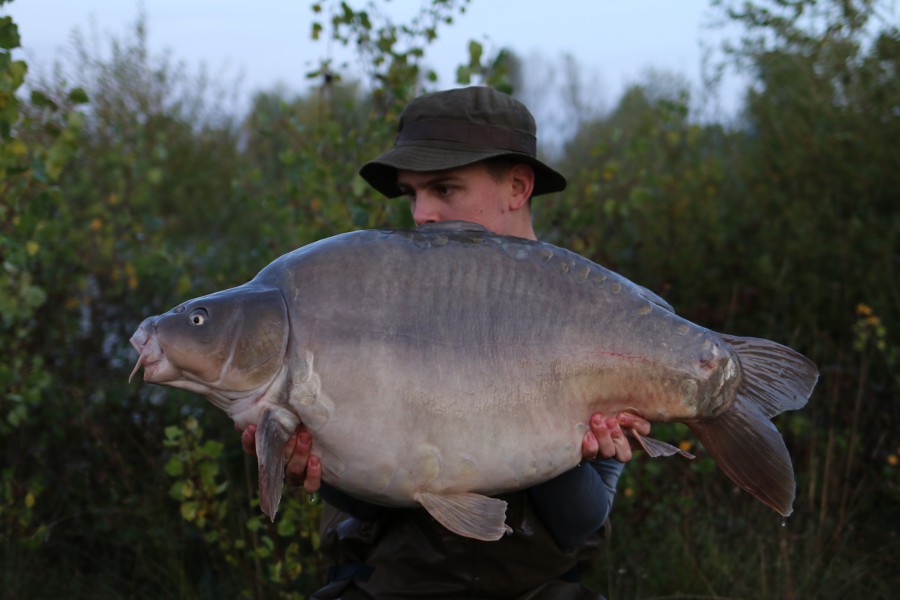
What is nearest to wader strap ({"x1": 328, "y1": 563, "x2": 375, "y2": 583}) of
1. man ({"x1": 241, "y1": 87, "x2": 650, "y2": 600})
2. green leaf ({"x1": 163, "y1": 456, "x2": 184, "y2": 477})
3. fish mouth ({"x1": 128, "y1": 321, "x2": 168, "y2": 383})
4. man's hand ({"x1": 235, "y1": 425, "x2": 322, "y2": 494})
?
man ({"x1": 241, "y1": 87, "x2": 650, "y2": 600})

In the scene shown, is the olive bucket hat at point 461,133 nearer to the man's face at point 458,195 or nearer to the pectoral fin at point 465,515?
the man's face at point 458,195

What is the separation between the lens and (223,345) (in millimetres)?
1862

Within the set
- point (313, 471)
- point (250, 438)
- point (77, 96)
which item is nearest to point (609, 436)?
point (313, 471)

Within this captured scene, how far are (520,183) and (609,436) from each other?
0.77 m

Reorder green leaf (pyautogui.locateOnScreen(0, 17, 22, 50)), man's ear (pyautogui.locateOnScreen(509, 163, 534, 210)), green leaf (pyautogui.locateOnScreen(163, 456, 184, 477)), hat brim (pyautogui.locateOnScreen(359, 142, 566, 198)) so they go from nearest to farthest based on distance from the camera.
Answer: hat brim (pyautogui.locateOnScreen(359, 142, 566, 198))
man's ear (pyautogui.locateOnScreen(509, 163, 534, 210))
green leaf (pyautogui.locateOnScreen(0, 17, 22, 50))
green leaf (pyautogui.locateOnScreen(163, 456, 184, 477))

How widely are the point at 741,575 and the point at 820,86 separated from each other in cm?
353

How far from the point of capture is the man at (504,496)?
7.08 ft

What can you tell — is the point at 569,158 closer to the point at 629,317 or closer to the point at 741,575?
the point at 741,575

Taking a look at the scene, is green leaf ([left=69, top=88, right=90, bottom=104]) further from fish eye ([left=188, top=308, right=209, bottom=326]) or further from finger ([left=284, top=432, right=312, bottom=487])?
finger ([left=284, top=432, right=312, bottom=487])

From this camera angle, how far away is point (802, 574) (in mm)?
3475

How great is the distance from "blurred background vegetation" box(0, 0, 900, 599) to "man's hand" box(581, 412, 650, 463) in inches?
52.6

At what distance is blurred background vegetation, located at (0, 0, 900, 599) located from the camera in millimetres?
3496

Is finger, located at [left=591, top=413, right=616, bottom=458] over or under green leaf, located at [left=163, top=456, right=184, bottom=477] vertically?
over

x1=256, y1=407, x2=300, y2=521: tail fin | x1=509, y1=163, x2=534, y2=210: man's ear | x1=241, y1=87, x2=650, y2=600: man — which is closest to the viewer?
x1=256, y1=407, x2=300, y2=521: tail fin
